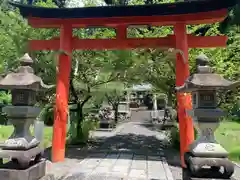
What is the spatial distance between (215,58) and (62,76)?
6.53 metres

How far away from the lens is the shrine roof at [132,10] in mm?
7633

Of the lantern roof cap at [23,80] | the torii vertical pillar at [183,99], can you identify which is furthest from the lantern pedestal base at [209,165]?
the lantern roof cap at [23,80]

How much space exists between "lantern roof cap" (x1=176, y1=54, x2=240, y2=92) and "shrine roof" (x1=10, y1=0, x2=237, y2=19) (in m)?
2.76

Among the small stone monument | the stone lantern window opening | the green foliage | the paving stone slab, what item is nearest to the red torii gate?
the paving stone slab

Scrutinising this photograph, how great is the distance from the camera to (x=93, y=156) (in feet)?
30.4

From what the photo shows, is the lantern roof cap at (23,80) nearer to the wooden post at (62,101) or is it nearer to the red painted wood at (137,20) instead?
the wooden post at (62,101)

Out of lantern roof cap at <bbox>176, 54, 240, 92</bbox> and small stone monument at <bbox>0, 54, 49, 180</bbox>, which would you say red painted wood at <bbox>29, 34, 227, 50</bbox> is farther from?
lantern roof cap at <bbox>176, 54, 240, 92</bbox>

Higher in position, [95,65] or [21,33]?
[21,33]

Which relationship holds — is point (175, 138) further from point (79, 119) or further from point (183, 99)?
point (79, 119)

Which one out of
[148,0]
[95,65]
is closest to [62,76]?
[95,65]

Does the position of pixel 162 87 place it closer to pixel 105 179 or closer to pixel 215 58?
pixel 215 58

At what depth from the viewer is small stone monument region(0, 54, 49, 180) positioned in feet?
17.7

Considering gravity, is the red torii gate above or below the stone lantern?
above

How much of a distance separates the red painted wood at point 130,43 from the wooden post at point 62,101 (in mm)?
383
